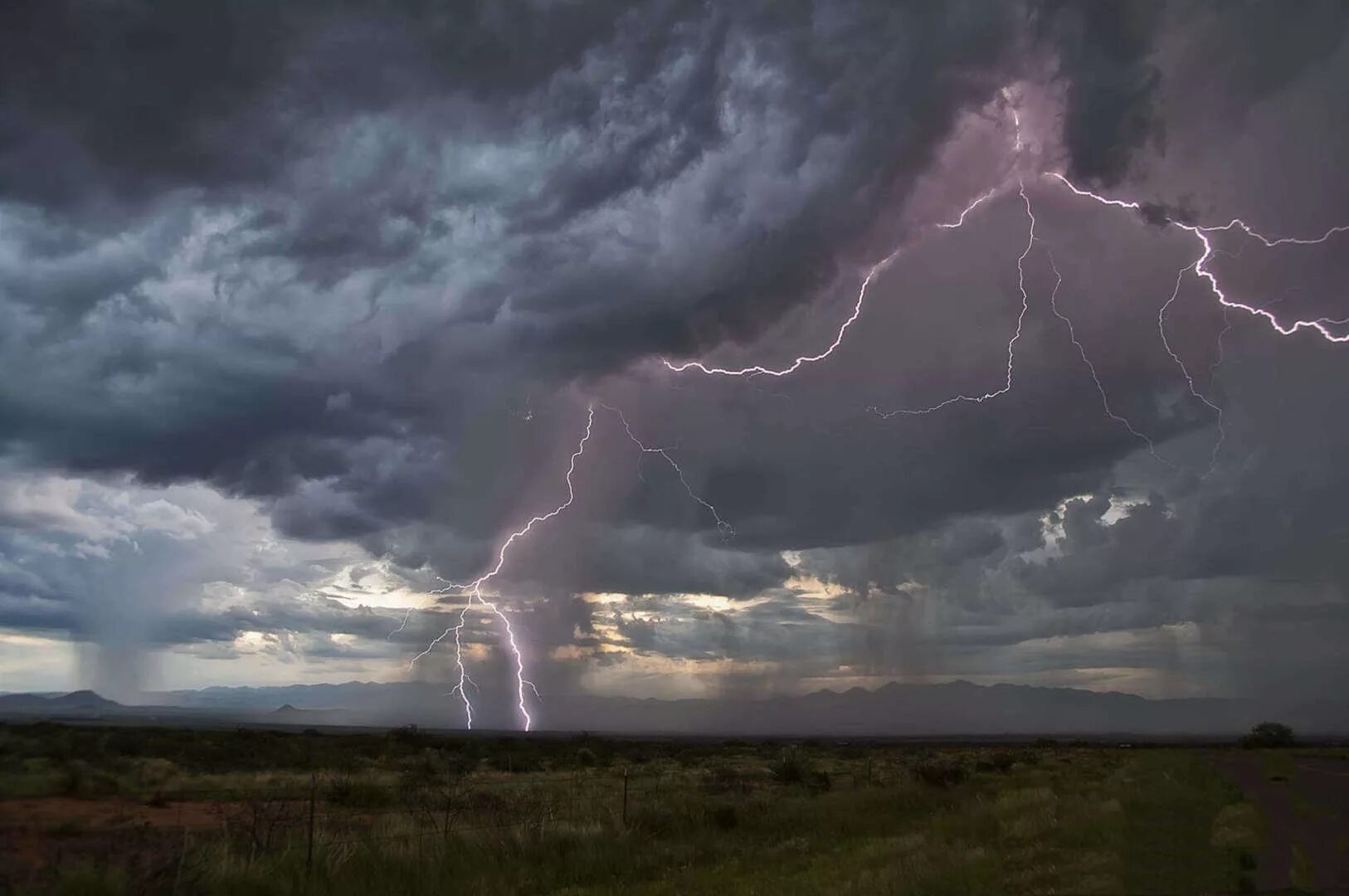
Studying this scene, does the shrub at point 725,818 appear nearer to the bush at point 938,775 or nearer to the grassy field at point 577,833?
the grassy field at point 577,833

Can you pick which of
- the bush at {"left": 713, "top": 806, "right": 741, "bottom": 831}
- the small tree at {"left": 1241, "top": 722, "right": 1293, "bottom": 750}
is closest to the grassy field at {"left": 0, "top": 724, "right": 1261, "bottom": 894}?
the bush at {"left": 713, "top": 806, "right": 741, "bottom": 831}

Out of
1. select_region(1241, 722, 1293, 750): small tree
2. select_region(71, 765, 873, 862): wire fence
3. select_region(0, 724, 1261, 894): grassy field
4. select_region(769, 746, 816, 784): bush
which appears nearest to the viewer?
select_region(0, 724, 1261, 894): grassy field

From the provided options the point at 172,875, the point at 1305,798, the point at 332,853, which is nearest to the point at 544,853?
the point at 332,853

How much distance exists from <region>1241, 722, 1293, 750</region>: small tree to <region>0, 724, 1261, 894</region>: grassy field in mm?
94695

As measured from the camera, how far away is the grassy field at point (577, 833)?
12.9 m

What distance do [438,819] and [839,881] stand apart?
9926mm

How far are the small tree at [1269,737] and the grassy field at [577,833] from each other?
311ft

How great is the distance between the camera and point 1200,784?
34219 mm

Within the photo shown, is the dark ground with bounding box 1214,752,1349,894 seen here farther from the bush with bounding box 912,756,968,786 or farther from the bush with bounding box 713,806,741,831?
the bush with bounding box 713,806,741,831

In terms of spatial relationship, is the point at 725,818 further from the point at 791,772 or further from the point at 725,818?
the point at 791,772

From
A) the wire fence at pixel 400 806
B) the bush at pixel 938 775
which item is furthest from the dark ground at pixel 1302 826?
the wire fence at pixel 400 806

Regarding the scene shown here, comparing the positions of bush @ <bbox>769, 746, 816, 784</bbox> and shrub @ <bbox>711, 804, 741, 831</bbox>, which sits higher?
shrub @ <bbox>711, 804, 741, 831</bbox>

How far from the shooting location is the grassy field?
12.9 meters

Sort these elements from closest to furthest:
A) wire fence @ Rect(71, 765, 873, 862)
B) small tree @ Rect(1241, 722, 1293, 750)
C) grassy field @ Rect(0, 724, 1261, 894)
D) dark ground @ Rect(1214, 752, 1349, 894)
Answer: grassy field @ Rect(0, 724, 1261, 894) < dark ground @ Rect(1214, 752, 1349, 894) < wire fence @ Rect(71, 765, 873, 862) < small tree @ Rect(1241, 722, 1293, 750)
